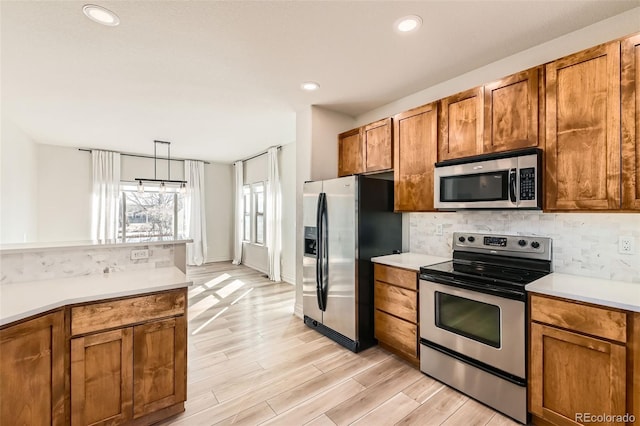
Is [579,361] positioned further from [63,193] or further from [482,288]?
[63,193]

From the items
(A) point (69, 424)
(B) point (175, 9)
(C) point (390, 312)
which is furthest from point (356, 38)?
(A) point (69, 424)

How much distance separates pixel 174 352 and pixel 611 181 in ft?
9.78

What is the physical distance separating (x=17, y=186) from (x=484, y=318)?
6.30 m

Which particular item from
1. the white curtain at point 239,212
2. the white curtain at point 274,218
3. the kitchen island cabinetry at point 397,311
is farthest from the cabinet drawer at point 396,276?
the white curtain at point 239,212

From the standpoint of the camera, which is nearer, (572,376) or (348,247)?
(572,376)

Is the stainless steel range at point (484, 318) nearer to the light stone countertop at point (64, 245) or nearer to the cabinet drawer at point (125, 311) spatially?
the cabinet drawer at point (125, 311)

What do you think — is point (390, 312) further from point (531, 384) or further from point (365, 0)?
point (365, 0)

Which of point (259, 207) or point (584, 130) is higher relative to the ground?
point (584, 130)

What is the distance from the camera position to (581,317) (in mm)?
1621

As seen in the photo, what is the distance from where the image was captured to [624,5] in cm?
183

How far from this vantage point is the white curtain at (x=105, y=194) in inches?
237

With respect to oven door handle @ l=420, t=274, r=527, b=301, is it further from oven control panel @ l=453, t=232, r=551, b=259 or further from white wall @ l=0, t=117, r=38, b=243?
white wall @ l=0, t=117, r=38, b=243

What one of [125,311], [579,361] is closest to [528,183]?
[579,361]

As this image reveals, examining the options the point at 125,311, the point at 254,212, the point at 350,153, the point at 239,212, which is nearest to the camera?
the point at 125,311
